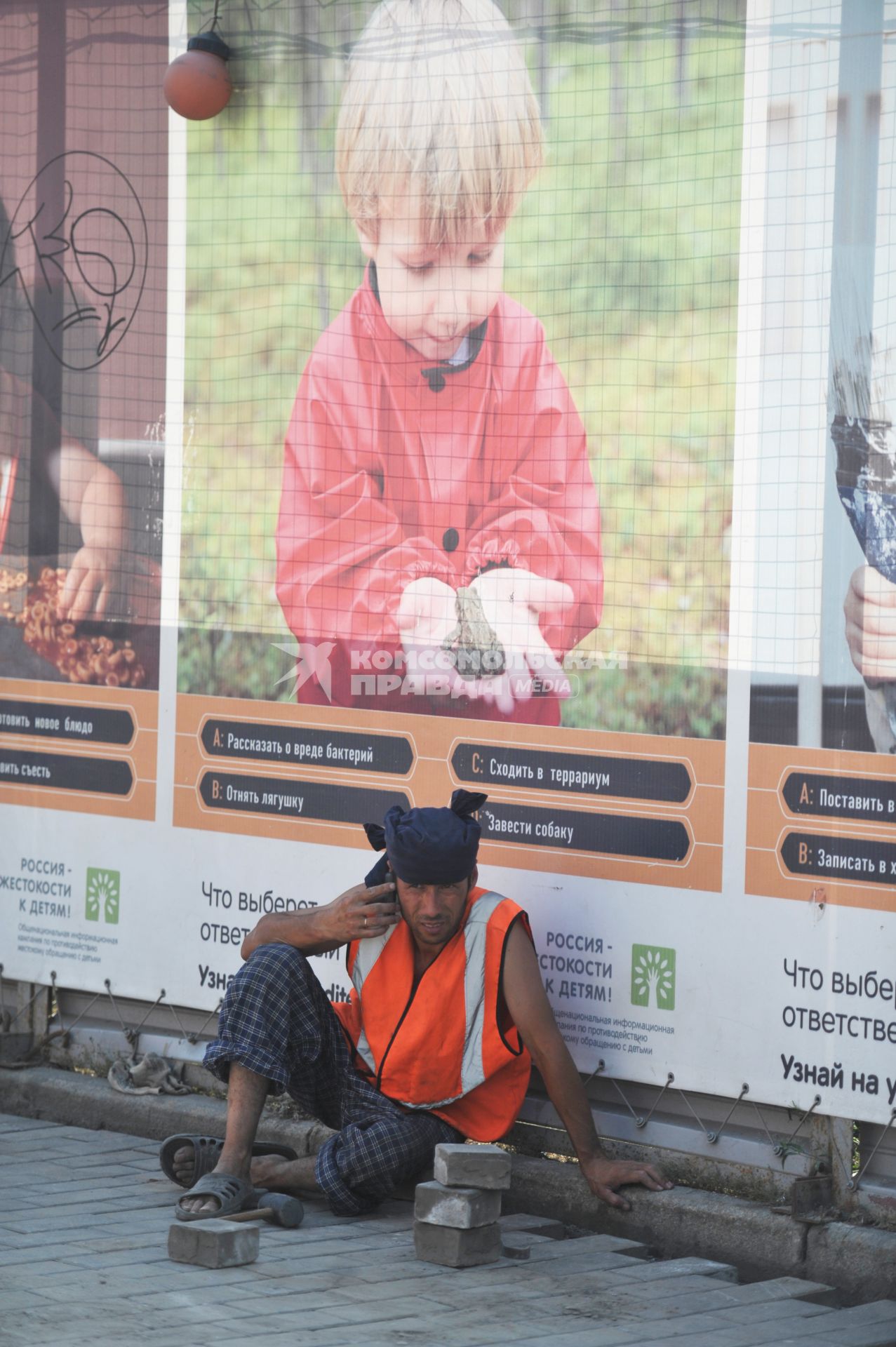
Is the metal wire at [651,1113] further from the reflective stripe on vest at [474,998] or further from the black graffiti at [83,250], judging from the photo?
the black graffiti at [83,250]

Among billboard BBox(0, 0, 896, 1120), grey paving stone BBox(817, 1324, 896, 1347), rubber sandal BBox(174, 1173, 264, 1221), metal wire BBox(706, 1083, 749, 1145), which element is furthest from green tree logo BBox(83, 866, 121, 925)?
grey paving stone BBox(817, 1324, 896, 1347)

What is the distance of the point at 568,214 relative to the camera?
201 inches

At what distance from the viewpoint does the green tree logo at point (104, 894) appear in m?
6.25

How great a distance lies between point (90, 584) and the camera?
20.7 ft

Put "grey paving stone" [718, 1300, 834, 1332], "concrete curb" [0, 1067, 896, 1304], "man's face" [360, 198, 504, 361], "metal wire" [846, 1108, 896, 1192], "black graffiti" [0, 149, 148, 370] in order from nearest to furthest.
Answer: "grey paving stone" [718, 1300, 834, 1332] → "concrete curb" [0, 1067, 896, 1304] → "metal wire" [846, 1108, 896, 1192] → "man's face" [360, 198, 504, 361] → "black graffiti" [0, 149, 148, 370]

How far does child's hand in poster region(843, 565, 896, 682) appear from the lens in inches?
174

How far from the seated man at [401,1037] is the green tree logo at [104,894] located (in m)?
1.31

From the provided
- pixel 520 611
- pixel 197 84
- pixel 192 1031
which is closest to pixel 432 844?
pixel 520 611

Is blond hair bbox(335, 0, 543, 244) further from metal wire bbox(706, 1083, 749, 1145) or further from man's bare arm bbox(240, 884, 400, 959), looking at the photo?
metal wire bbox(706, 1083, 749, 1145)

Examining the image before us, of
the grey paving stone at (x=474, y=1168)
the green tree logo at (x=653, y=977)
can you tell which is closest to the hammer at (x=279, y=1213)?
the grey paving stone at (x=474, y=1168)

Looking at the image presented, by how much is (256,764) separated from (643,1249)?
78.1 inches

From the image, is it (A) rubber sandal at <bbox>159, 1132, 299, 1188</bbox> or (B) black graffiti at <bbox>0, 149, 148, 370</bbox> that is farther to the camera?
→ (B) black graffiti at <bbox>0, 149, 148, 370</bbox>

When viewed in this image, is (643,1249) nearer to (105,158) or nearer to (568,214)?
(568,214)

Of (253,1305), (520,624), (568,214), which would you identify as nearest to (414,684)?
(520,624)
